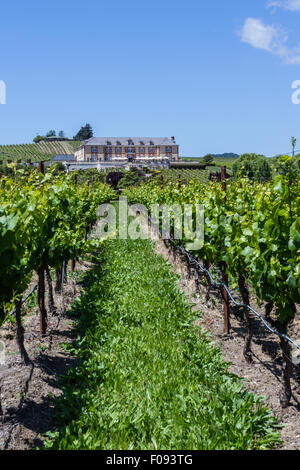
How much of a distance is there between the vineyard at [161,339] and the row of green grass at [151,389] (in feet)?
0.03

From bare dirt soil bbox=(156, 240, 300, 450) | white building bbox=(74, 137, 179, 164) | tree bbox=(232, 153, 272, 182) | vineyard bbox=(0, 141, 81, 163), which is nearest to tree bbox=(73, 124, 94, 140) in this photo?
vineyard bbox=(0, 141, 81, 163)

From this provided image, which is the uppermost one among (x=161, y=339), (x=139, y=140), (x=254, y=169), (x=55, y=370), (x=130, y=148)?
(x=139, y=140)

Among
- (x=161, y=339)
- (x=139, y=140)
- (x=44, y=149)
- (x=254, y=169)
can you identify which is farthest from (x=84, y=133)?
(x=161, y=339)

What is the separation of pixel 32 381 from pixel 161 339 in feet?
4.98

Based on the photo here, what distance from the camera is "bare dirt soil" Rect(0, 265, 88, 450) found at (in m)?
3.62

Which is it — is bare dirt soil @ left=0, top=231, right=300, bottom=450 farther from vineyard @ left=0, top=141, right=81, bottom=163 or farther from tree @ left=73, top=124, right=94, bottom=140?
tree @ left=73, top=124, right=94, bottom=140

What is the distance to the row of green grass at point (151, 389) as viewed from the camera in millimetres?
3371

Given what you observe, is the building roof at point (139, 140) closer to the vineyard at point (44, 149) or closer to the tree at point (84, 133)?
the vineyard at point (44, 149)

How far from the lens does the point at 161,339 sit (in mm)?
5234

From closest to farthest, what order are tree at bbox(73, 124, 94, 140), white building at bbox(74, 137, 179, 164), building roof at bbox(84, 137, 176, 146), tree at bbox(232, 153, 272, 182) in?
tree at bbox(232, 153, 272, 182) → white building at bbox(74, 137, 179, 164) → building roof at bbox(84, 137, 176, 146) → tree at bbox(73, 124, 94, 140)

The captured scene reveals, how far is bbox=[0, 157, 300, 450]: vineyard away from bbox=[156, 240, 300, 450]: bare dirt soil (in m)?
0.09

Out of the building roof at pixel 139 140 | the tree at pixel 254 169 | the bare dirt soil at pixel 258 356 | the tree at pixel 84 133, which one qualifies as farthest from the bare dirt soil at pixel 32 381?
the tree at pixel 84 133

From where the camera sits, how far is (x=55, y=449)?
10.7 ft

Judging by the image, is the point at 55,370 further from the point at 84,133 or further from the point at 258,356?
the point at 84,133
